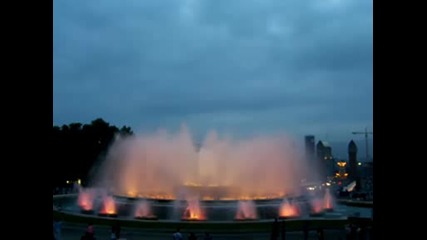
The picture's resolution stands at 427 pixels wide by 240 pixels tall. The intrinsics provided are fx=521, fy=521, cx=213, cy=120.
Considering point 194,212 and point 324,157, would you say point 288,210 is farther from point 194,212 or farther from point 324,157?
point 324,157

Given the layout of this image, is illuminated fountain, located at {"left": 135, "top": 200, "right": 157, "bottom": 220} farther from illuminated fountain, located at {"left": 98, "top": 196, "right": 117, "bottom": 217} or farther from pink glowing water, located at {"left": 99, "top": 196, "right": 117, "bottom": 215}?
pink glowing water, located at {"left": 99, "top": 196, "right": 117, "bottom": 215}

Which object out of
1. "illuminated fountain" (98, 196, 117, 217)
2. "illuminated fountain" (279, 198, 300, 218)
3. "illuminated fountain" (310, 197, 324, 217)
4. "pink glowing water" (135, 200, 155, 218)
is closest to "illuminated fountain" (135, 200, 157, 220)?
"pink glowing water" (135, 200, 155, 218)

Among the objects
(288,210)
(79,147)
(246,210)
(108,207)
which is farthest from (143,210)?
(79,147)

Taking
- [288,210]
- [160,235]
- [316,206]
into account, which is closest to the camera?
[160,235]

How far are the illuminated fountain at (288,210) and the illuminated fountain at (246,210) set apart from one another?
136cm

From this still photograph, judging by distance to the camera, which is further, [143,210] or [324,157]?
[324,157]

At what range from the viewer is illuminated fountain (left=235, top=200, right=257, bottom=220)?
2456 centimetres

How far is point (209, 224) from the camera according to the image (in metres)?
22.6

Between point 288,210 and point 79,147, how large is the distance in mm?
33495

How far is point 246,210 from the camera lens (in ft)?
81.9
